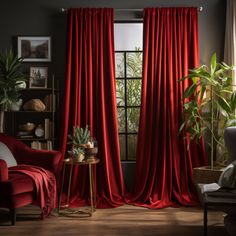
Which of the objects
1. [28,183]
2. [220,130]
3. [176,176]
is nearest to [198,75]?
[220,130]

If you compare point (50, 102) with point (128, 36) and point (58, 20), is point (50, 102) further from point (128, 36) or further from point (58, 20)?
point (128, 36)

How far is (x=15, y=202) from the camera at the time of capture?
4105mm

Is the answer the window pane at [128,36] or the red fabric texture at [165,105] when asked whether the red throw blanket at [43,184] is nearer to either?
the red fabric texture at [165,105]

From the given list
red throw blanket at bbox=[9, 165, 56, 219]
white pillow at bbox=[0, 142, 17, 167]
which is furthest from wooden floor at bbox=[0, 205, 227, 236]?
white pillow at bbox=[0, 142, 17, 167]

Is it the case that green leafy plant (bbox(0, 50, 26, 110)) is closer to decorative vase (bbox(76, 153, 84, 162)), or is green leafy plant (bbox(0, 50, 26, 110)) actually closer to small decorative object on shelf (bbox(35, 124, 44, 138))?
small decorative object on shelf (bbox(35, 124, 44, 138))

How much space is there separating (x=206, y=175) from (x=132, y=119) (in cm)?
141

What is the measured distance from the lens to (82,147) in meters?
4.73

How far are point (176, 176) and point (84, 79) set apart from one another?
5.55 ft

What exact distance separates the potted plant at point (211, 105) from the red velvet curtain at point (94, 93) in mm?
957

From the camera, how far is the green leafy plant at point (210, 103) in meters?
4.83

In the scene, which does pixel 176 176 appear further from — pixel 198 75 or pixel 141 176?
pixel 198 75

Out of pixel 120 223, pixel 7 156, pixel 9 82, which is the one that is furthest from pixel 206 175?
pixel 9 82

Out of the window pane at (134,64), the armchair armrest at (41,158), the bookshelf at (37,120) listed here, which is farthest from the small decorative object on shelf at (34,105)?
the window pane at (134,64)

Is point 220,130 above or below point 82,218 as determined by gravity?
above
